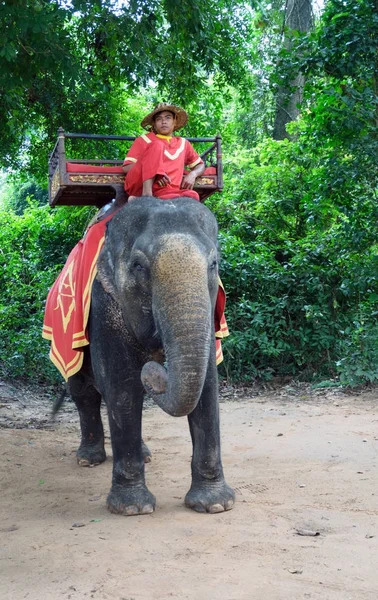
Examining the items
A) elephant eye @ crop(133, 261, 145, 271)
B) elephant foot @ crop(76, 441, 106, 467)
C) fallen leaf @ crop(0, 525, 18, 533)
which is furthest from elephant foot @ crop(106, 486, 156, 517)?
elephant foot @ crop(76, 441, 106, 467)

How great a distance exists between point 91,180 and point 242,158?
8.78m

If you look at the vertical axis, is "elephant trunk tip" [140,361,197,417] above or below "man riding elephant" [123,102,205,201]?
below

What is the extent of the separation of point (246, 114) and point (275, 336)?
8803 mm

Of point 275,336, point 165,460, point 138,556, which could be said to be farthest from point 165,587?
point 275,336

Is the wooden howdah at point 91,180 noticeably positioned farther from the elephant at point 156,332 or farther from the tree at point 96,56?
the tree at point 96,56

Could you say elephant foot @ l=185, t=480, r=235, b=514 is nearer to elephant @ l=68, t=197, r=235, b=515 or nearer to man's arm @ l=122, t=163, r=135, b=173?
elephant @ l=68, t=197, r=235, b=515

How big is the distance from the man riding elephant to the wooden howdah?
0.16 metres

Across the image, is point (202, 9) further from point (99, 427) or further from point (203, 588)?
point (203, 588)

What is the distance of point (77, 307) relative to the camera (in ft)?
16.6

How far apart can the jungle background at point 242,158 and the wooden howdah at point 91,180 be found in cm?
78

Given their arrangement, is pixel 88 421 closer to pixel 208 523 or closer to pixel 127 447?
pixel 127 447

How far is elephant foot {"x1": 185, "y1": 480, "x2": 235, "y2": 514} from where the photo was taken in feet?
15.2

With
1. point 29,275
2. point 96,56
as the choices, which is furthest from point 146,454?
point 29,275

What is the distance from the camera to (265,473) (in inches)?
221
